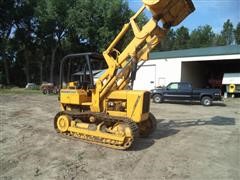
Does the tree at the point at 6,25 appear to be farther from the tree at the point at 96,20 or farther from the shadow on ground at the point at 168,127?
the shadow on ground at the point at 168,127

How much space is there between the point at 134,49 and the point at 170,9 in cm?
147

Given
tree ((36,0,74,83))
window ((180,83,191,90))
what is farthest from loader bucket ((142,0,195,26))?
tree ((36,0,74,83))

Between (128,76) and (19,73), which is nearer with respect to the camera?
(128,76)

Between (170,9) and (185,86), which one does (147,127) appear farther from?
(185,86)

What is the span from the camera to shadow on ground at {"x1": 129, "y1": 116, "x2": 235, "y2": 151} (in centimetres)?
816

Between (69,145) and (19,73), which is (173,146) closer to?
(69,145)

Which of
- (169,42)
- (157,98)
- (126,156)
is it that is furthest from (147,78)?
(169,42)

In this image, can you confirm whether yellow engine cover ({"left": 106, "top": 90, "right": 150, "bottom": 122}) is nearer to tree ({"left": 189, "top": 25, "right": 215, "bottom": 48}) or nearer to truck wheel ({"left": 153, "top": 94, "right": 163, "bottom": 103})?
truck wheel ({"left": 153, "top": 94, "right": 163, "bottom": 103})

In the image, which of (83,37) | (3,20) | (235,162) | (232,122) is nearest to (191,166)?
(235,162)

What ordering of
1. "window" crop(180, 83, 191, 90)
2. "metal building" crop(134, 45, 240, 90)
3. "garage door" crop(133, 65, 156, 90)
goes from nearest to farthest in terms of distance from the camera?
"window" crop(180, 83, 191, 90)
"metal building" crop(134, 45, 240, 90)
"garage door" crop(133, 65, 156, 90)

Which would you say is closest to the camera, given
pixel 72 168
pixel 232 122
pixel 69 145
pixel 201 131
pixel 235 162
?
pixel 72 168

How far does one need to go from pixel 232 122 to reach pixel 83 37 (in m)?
32.7

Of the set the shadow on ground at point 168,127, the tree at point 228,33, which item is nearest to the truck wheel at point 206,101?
the shadow on ground at point 168,127

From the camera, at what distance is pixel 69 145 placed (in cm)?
785
